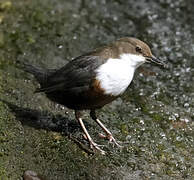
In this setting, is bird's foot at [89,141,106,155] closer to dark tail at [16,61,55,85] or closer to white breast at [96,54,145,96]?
white breast at [96,54,145,96]

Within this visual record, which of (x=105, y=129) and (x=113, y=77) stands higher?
(x=113, y=77)

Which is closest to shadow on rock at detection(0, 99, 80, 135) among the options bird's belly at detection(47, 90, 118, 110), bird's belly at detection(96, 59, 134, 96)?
bird's belly at detection(47, 90, 118, 110)

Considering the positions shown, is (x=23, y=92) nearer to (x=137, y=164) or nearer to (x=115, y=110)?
(x=115, y=110)

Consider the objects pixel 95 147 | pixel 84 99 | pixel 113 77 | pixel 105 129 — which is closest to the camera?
pixel 113 77

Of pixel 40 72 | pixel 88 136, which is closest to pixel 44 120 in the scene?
pixel 40 72

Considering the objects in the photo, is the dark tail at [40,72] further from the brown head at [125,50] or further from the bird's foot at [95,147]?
the bird's foot at [95,147]

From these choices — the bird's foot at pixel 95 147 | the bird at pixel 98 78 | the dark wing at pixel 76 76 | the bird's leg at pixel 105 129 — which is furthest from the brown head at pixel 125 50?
the bird's foot at pixel 95 147

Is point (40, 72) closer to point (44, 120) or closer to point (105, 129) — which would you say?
point (44, 120)
